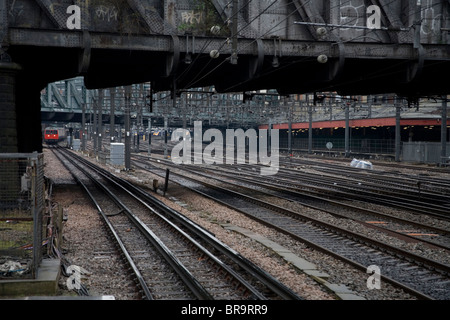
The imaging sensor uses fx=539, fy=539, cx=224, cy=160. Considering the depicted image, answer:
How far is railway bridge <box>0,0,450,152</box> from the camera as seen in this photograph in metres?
18.6

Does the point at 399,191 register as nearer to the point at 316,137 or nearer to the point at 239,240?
the point at 239,240

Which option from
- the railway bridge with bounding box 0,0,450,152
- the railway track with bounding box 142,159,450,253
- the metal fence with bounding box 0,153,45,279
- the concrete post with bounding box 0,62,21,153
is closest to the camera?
the metal fence with bounding box 0,153,45,279

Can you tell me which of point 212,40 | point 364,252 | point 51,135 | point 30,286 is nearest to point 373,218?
point 364,252

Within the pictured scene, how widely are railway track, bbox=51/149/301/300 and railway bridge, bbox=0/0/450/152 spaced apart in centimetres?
567

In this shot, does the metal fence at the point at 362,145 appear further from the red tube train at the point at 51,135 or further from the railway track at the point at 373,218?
the red tube train at the point at 51,135

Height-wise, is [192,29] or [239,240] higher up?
[192,29]

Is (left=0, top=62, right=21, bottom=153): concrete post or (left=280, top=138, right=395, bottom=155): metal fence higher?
(left=0, top=62, right=21, bottom=153): concrete post

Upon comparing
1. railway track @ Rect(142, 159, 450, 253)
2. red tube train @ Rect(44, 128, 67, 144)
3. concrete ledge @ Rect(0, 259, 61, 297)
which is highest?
red tube train @ Rect(44, 128, 67, 144)

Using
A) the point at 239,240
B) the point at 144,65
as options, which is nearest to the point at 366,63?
the point at 144,65

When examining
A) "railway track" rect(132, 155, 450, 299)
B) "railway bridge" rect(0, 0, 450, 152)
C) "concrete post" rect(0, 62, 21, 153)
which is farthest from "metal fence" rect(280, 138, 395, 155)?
"concrete post" rect(0, 62, 21, 153)

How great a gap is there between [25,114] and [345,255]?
49.9 ft

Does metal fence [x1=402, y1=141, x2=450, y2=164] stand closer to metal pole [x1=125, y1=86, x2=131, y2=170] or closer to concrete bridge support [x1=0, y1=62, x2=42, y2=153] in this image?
metal pole [x1=125, y1=86, x2=131, y2=170]

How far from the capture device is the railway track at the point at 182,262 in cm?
899

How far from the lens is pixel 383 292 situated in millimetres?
9250
